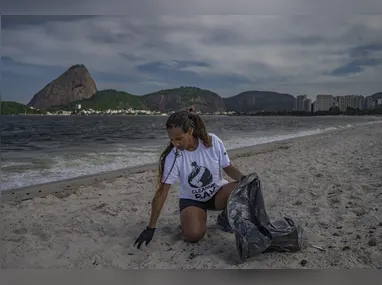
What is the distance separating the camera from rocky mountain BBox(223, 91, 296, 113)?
2.29 meters

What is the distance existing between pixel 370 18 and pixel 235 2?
70 centimetres

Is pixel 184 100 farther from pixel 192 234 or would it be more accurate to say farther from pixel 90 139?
pixel 90 139

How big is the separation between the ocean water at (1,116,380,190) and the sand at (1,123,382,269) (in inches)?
13.3

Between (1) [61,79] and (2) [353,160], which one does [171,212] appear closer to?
(1) [61,79]

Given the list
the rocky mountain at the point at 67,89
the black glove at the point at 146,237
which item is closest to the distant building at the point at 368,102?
the black glove at the point at 146,237

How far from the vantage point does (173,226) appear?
2291mm

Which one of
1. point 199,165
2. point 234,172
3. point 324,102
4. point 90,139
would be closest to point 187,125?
point 199,165

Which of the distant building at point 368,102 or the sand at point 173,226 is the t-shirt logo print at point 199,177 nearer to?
the sand at point 173,226

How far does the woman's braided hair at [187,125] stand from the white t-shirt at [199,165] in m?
0.02

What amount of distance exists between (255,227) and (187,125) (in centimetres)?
61

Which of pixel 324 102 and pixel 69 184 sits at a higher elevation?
pixel 324 102

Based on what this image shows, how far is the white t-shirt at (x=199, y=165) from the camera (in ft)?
6.71

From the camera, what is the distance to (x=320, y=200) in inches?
98.7

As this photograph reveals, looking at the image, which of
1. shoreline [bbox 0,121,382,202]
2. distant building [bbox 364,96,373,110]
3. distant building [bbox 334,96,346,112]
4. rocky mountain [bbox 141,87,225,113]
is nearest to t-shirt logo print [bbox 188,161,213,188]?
rocky mountain [bbox 141,87,225,113]
